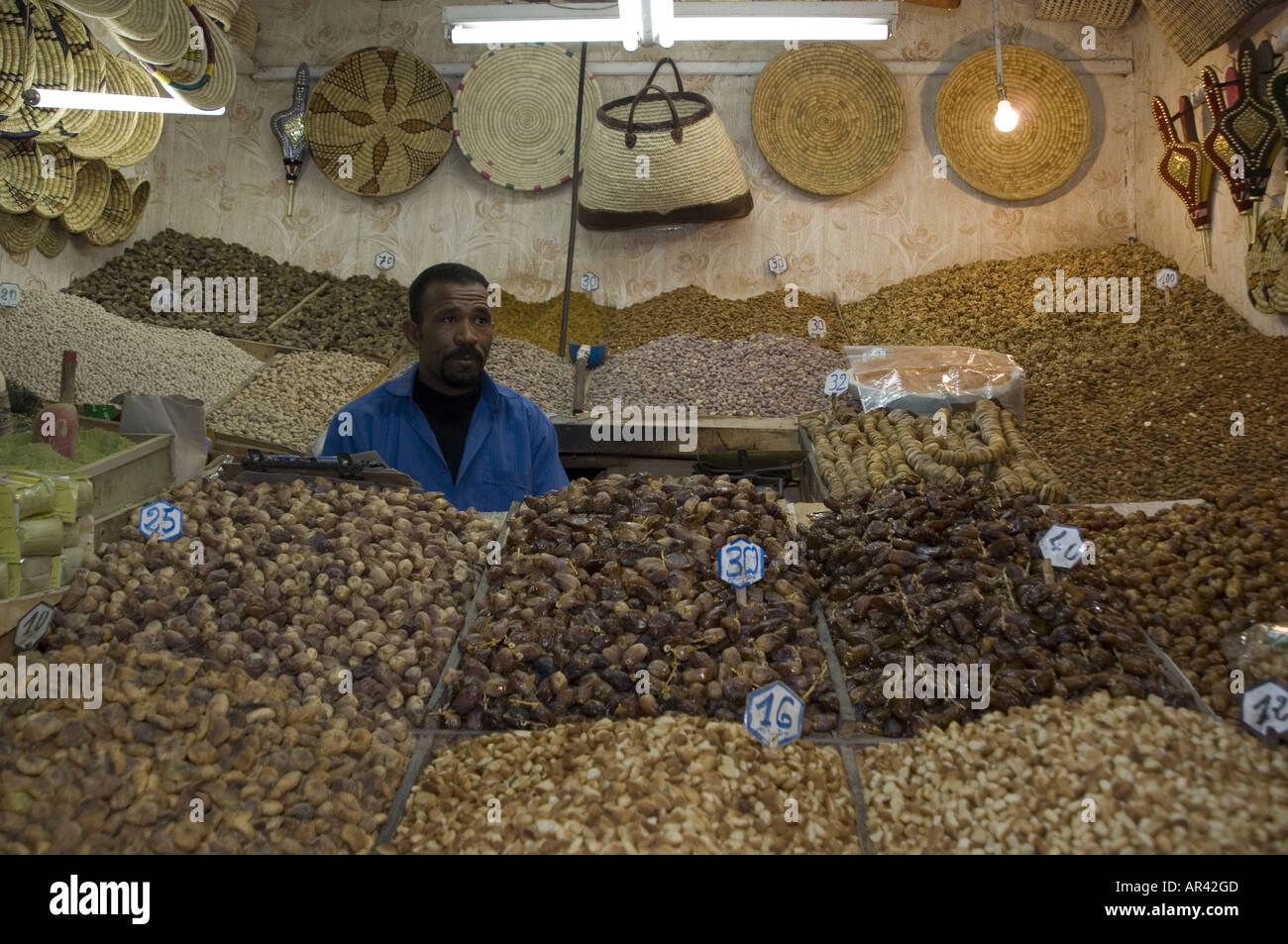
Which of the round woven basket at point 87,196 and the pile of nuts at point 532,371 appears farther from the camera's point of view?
the round woven basket at point 87,196

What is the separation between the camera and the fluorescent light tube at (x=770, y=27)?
2.52 meters

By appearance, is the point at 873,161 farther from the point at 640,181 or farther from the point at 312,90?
the point at 312,90

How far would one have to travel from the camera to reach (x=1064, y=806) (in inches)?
56.4

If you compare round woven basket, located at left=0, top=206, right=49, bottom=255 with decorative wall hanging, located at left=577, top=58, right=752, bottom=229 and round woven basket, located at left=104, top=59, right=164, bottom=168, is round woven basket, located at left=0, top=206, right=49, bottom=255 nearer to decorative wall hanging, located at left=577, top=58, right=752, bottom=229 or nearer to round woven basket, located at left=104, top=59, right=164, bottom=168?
round woven basket, located at left=104, top=59, right=164, bottom=168

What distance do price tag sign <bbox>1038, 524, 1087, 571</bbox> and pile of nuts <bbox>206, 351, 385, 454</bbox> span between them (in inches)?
116

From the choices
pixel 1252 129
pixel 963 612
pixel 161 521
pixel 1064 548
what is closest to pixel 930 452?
pixel 1064 548

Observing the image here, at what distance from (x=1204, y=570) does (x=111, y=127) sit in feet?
16.2

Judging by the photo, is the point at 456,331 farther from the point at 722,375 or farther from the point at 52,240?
the point at 52,240

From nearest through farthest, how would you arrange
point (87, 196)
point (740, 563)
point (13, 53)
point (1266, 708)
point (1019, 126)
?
point (1266, 708)
point (740, 563)
point (13, 53)
point (87, 196)
point (1019, 126)

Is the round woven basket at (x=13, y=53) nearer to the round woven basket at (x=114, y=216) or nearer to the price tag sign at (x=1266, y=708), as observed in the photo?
the round woven basket at (x=114, y=216)

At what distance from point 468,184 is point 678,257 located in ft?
4.39

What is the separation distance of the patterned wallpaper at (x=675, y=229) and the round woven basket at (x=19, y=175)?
2.75ft

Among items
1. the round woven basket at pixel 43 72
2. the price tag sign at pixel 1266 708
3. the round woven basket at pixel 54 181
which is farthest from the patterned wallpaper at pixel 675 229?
the price tag sign at pixel 1266 708

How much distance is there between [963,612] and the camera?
1.92 metres
